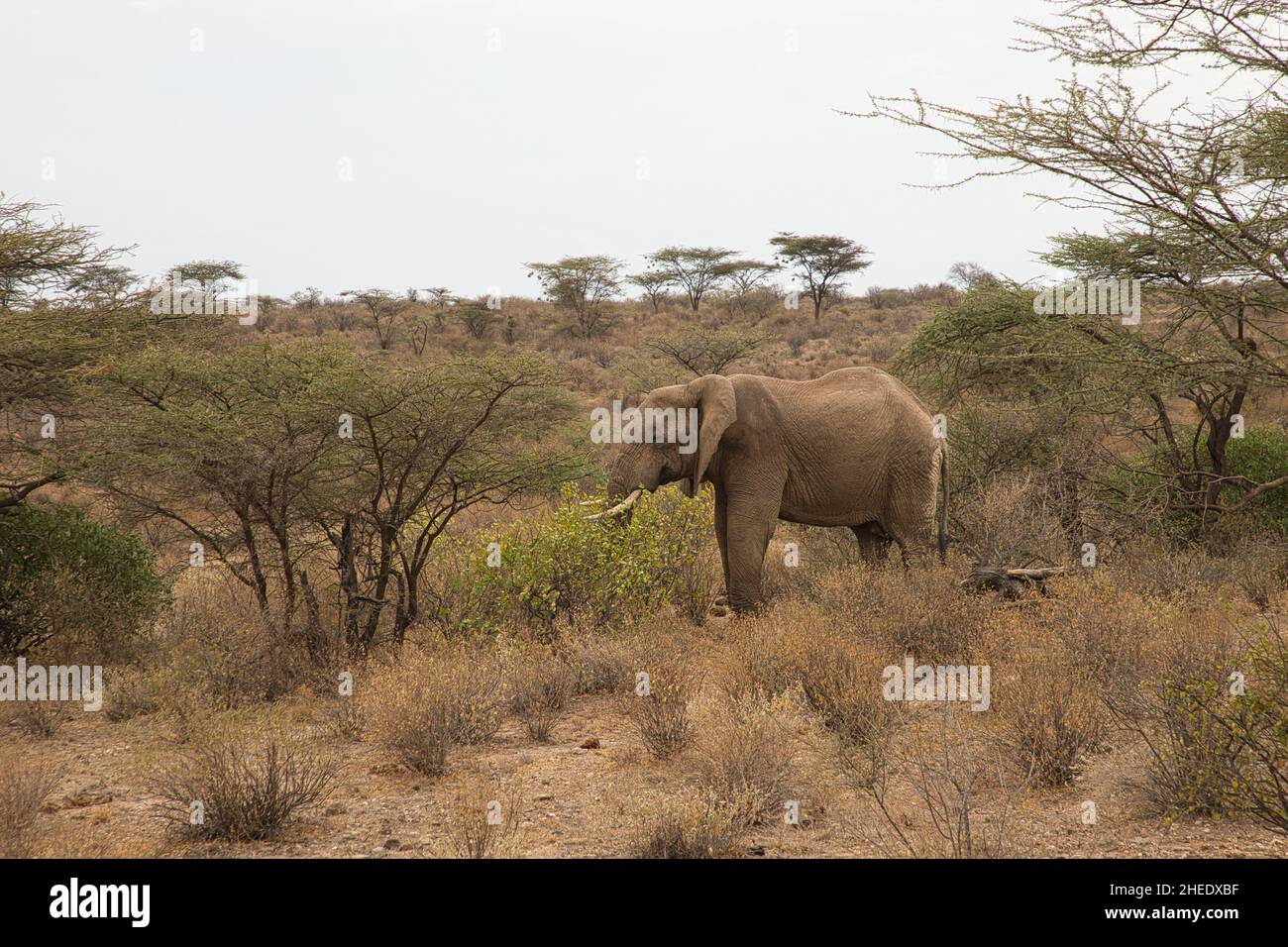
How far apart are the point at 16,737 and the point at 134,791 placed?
71.8 inches

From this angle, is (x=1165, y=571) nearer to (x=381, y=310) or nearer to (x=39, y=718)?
(x=39, y=718)

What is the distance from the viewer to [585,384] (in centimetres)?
3158

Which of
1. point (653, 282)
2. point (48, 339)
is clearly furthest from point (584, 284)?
point (48, 339)

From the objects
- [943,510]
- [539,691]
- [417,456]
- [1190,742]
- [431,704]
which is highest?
[417,456]

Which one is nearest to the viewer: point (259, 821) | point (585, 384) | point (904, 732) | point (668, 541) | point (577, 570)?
point (259, 821)

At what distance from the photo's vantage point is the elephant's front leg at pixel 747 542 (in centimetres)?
941

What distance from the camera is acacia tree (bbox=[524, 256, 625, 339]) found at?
139ft

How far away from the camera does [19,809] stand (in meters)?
4.82

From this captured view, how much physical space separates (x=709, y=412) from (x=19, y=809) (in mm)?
6216

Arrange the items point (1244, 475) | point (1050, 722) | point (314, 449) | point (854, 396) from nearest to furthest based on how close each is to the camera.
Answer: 1. point (1050, 722)
2. point (314, 449)
3. point (854, 396)
4. point (1244, 475)

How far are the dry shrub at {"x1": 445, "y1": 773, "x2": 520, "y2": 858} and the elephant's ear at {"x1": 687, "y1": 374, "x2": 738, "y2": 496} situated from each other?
4123mm
